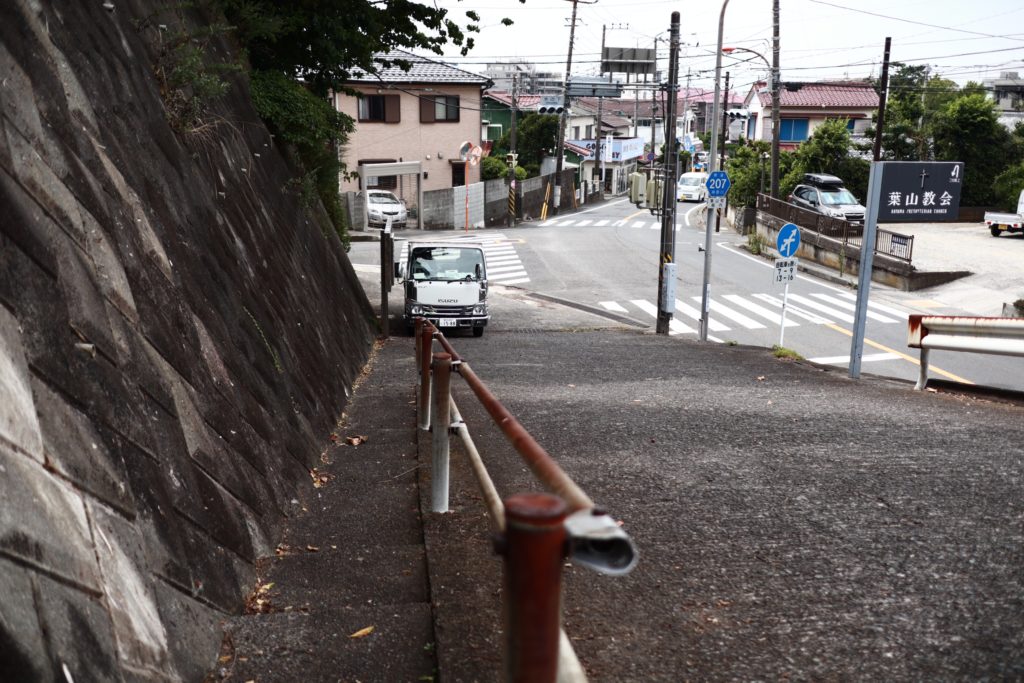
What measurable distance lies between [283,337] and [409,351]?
29.1ft

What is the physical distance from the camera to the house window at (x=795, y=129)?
223 feet

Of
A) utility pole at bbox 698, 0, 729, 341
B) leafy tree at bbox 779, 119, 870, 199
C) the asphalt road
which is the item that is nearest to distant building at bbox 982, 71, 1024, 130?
leafy tree at bbox 779, 119, 870, 199

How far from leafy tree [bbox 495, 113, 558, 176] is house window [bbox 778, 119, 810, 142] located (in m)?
17.5

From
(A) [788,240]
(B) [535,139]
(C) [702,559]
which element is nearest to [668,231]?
(A) [788,240]

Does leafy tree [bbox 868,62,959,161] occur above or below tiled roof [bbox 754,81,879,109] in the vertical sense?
below

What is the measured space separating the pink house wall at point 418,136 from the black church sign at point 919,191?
38.6 metres

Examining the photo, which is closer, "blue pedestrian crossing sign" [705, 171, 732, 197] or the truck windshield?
the truck windshield

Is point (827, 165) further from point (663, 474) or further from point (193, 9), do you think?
point (663, 474)

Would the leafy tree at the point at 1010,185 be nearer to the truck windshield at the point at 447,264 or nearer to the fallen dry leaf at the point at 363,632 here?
the truck windshield at the point at 447,264

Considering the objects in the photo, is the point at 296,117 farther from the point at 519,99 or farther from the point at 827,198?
the point at 519,99

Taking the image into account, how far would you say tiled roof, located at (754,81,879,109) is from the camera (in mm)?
67125

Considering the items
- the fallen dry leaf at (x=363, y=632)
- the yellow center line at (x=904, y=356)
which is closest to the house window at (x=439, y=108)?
the yellow center line at (x=904, y=356)

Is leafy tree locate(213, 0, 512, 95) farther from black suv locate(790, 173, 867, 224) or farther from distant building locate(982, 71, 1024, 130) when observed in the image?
distant building locate(982, 71, 1024, 130)

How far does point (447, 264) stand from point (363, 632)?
17.4m
